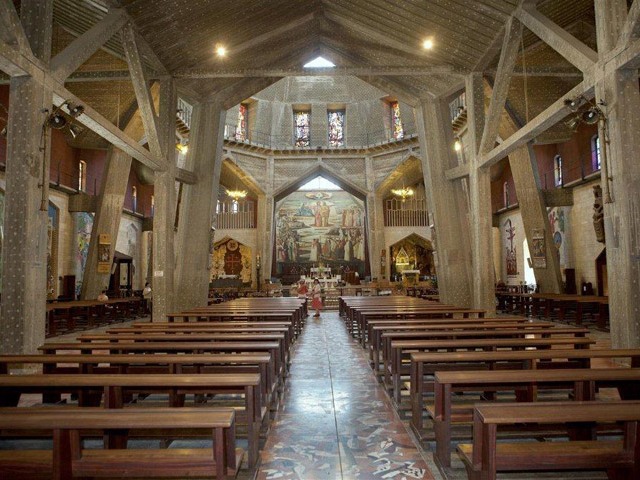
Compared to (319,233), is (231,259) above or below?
below

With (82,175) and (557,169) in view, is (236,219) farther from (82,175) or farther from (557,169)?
(557,169)

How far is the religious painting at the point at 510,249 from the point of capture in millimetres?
22625

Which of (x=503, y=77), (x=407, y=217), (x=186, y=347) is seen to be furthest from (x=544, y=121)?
(x=407, y=217)

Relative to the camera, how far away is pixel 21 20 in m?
6.27

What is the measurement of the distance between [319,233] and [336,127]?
6680mm

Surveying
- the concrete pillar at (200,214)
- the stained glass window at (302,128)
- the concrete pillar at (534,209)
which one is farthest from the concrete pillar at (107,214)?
the stained glass window at (302,128)

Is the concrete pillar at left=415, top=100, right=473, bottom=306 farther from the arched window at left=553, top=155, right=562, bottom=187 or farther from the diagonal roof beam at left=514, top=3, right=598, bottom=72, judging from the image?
the arched window at left=553, top=155, right=562, bottom=187

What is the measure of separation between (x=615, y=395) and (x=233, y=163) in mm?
22784

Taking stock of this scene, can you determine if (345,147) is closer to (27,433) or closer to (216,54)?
(216,54)

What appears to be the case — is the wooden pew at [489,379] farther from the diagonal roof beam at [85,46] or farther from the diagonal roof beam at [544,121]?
the diagonal roof beam at [85,46]

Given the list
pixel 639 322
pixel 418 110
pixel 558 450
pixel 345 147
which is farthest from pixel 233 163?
pixel 558 450

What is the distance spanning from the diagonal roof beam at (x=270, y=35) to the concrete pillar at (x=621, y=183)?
8.01 metres

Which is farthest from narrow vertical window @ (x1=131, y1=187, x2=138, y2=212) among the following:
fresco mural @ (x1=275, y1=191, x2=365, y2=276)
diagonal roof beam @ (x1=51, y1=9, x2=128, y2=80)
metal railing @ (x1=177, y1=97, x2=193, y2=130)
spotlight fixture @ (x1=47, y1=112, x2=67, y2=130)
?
spotlight fixture @ (x1=47, y1=112, x2=67, y2=130)

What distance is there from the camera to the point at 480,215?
11.2 metres
